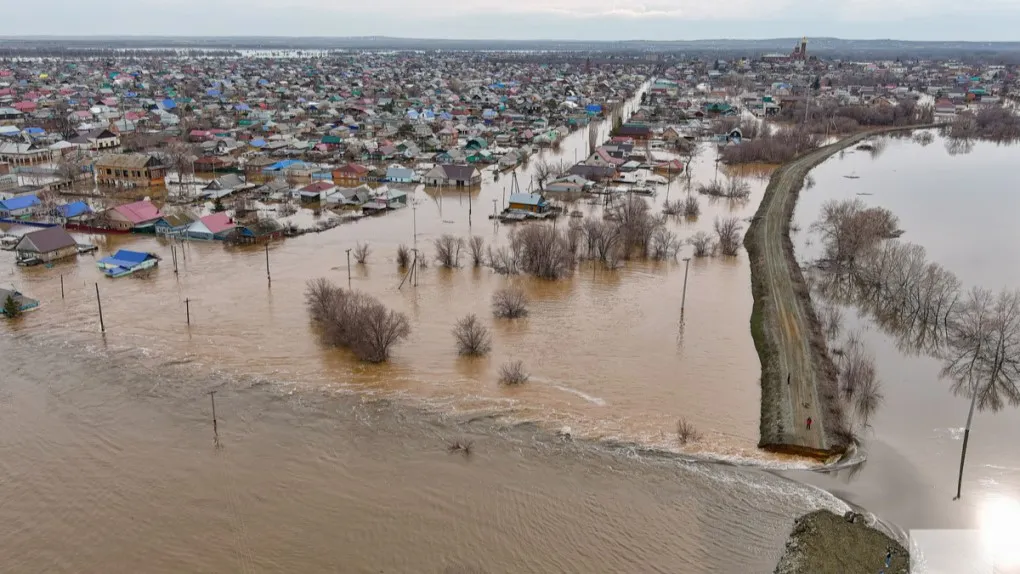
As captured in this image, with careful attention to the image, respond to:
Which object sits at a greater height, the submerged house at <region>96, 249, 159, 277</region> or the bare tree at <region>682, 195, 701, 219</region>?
the bare tree at <region>682, 195, 701, 219</region>

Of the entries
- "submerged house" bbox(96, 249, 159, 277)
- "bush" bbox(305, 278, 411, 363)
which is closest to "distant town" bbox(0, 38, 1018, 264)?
"submerged house" bbox(96, 249, 159, 277)

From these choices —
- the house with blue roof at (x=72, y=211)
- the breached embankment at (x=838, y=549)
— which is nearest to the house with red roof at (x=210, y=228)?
the house with blue roof at (x=72, y=211)

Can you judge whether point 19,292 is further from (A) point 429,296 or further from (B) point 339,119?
(B) point 339,119

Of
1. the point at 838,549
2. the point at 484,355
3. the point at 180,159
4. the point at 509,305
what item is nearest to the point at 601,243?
the point at 509,305

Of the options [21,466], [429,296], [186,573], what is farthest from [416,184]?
[186,573]

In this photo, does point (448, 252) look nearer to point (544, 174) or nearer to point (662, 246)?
point (662, 246)

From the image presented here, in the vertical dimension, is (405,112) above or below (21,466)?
above

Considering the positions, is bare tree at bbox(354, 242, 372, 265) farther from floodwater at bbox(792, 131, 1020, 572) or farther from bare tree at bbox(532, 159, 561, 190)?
floodwater at bbox(792, 131, 1020, 572)
